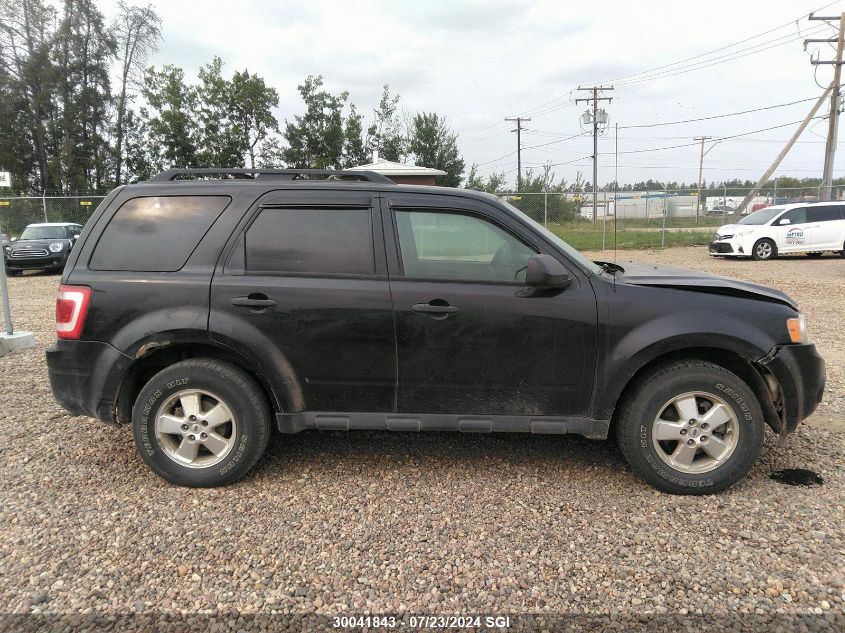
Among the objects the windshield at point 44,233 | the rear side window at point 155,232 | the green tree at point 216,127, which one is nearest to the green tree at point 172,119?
the green tree at point 216,127

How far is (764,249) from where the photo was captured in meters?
16.6

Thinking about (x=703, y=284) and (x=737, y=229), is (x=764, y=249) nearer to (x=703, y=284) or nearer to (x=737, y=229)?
(x=737, y=229)

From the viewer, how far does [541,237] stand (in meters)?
3.41

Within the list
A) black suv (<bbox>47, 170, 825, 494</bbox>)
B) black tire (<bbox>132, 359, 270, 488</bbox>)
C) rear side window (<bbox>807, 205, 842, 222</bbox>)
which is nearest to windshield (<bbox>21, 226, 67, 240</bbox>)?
black suv (<bbox>47, 170, 825, 494</bbox>)

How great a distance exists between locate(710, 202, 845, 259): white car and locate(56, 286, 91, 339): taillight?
17774 mm

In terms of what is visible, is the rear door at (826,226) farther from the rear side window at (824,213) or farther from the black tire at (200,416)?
the black tire at (200,416)

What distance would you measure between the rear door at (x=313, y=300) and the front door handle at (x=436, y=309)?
0.19m

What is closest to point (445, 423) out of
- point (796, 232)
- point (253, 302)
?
point (253, 302)

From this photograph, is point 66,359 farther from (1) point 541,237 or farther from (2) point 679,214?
(2) point 679,214

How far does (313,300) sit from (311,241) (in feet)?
1.26

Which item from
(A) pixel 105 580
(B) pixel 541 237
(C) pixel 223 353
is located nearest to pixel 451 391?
(B) pixel 541 237

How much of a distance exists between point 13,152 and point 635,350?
Answer: 4125 cm

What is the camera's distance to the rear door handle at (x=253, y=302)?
328 cm

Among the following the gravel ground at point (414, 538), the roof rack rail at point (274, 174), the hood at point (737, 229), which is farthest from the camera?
the hood at point (737, 229)
